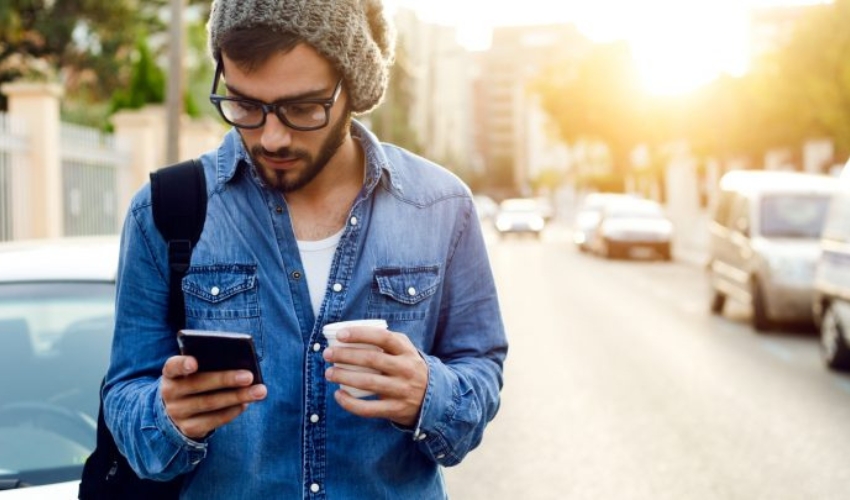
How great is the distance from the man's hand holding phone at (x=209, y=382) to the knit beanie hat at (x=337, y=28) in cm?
53

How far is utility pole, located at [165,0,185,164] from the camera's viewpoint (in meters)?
13.8

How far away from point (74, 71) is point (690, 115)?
1843 centimetres

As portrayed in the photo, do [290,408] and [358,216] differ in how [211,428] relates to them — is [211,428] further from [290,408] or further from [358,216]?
[358,216]

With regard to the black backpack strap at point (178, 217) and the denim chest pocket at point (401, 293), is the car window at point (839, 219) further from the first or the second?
the black backpack strap at point (178, 217)

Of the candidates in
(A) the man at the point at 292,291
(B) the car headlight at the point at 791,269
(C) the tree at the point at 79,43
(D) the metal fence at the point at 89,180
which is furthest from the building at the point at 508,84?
(A) the man at the point at 292,291

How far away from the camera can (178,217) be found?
201cm

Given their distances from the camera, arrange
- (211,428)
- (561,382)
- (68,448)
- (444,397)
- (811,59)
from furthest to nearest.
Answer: (811,59) < (561,382) < (68,448) < (444,397) < (211,428)

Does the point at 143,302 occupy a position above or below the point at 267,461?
above

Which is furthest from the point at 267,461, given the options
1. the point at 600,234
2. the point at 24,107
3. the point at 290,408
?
the point at 600,234

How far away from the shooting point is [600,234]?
30.7 meters

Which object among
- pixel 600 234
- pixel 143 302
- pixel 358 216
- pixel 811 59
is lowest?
pixel 600 234

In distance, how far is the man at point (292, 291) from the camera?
6.40ft

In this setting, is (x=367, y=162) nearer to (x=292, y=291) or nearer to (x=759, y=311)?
(x=292, y=291)

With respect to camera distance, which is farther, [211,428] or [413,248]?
[413,248]
